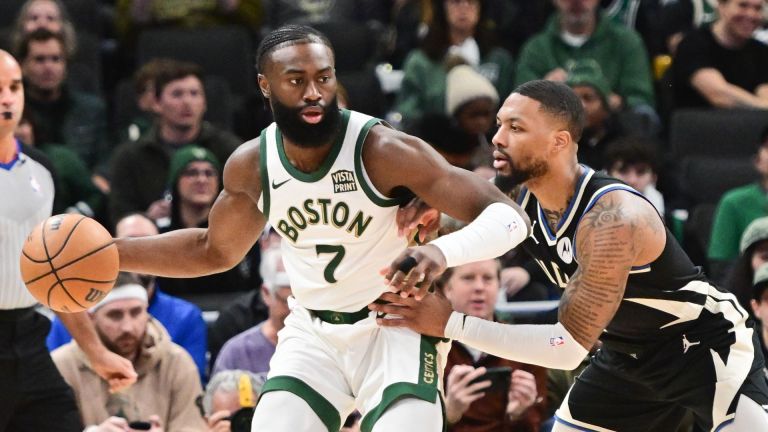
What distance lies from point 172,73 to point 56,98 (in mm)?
1028

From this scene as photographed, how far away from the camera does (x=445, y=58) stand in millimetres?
10562

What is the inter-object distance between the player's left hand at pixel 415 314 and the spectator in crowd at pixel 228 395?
1755mm

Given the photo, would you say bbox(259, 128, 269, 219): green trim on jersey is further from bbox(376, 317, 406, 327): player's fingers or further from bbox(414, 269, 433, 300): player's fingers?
bbox(414, 269, 433, 300): player's fingers

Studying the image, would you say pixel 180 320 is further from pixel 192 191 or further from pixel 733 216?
pixel 733 216

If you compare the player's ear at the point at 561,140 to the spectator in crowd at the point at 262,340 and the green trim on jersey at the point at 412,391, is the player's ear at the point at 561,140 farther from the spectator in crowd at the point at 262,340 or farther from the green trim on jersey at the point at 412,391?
the spectator in crowd at the point at 262,340

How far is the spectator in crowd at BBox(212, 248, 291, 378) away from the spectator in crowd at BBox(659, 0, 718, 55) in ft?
16.5

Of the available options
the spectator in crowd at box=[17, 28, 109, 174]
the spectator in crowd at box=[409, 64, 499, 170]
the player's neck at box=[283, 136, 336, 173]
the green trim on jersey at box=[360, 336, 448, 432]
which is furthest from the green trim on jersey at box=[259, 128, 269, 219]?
the spectator in crowd at box=[17, 28, 109, 174]

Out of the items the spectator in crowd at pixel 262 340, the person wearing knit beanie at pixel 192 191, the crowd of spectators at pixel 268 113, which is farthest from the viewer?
the person wearing knit beanie at pixel 192 191

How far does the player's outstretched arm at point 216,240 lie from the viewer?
5.72 m

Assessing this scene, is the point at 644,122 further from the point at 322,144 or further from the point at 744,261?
the point at 322,144

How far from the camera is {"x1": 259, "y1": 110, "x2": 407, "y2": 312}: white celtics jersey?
5.48 m

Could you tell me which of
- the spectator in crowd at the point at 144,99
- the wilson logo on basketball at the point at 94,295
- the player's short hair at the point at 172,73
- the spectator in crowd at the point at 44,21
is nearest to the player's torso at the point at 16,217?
the wilson logo on basketball at the point at 94,295

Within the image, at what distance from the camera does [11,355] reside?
666 cm

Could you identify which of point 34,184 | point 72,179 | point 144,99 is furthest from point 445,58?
point 34,184
